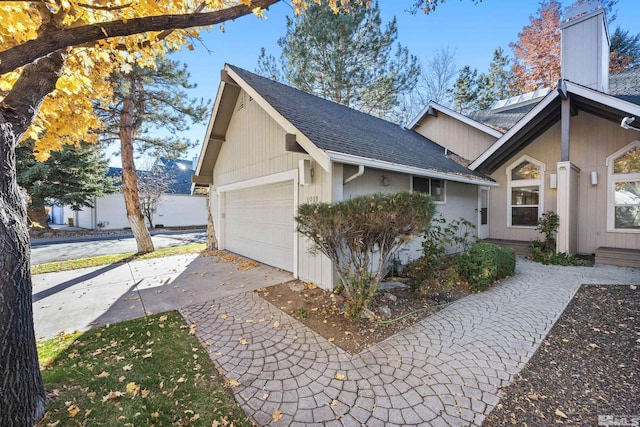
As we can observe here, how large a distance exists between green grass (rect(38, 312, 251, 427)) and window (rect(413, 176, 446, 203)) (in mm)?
6407

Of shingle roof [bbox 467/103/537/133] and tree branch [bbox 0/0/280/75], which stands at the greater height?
shingle roof [bbox 467/103/537/133]

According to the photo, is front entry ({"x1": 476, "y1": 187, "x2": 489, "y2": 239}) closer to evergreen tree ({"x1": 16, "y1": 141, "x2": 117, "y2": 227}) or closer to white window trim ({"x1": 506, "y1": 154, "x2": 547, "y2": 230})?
white window trim ({"x1": 506, "y1": 154, "x2": 547, "y2": 230})

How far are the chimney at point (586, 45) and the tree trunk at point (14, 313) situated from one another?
13641 millimetres

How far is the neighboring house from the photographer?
806 inches

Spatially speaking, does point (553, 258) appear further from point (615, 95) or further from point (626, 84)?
point (626, 84)

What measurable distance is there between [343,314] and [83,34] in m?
4.50

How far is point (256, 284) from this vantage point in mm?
6117

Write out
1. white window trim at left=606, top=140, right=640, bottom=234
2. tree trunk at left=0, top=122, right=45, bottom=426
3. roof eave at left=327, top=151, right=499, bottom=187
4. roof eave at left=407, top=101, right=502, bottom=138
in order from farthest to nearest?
roof eave at left=407, top=101, right=502, bottom=138, white window trim at left=606, top=140, right=640, bottom=234, roof eave at left=327, top=151, right=499, bottom=187, tree trunk at left=0, top=122, right=45, bottom=426

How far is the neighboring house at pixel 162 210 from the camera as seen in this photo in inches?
806

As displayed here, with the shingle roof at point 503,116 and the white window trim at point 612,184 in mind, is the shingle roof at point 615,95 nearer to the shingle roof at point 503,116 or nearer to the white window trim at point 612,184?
the shingle roof at point 503,116

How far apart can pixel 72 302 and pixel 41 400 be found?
351 cm

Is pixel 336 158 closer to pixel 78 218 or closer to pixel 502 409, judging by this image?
pixel 502 409

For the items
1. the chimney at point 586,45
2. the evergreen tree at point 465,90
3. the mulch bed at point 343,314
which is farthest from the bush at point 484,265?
the evergreen tree at point 465,90

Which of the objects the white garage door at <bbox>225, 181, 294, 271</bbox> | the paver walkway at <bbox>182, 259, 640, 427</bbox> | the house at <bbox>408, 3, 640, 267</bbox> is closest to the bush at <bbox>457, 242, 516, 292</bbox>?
the paver walkway at <bbox>182, 259, 640, 427</bbox>
